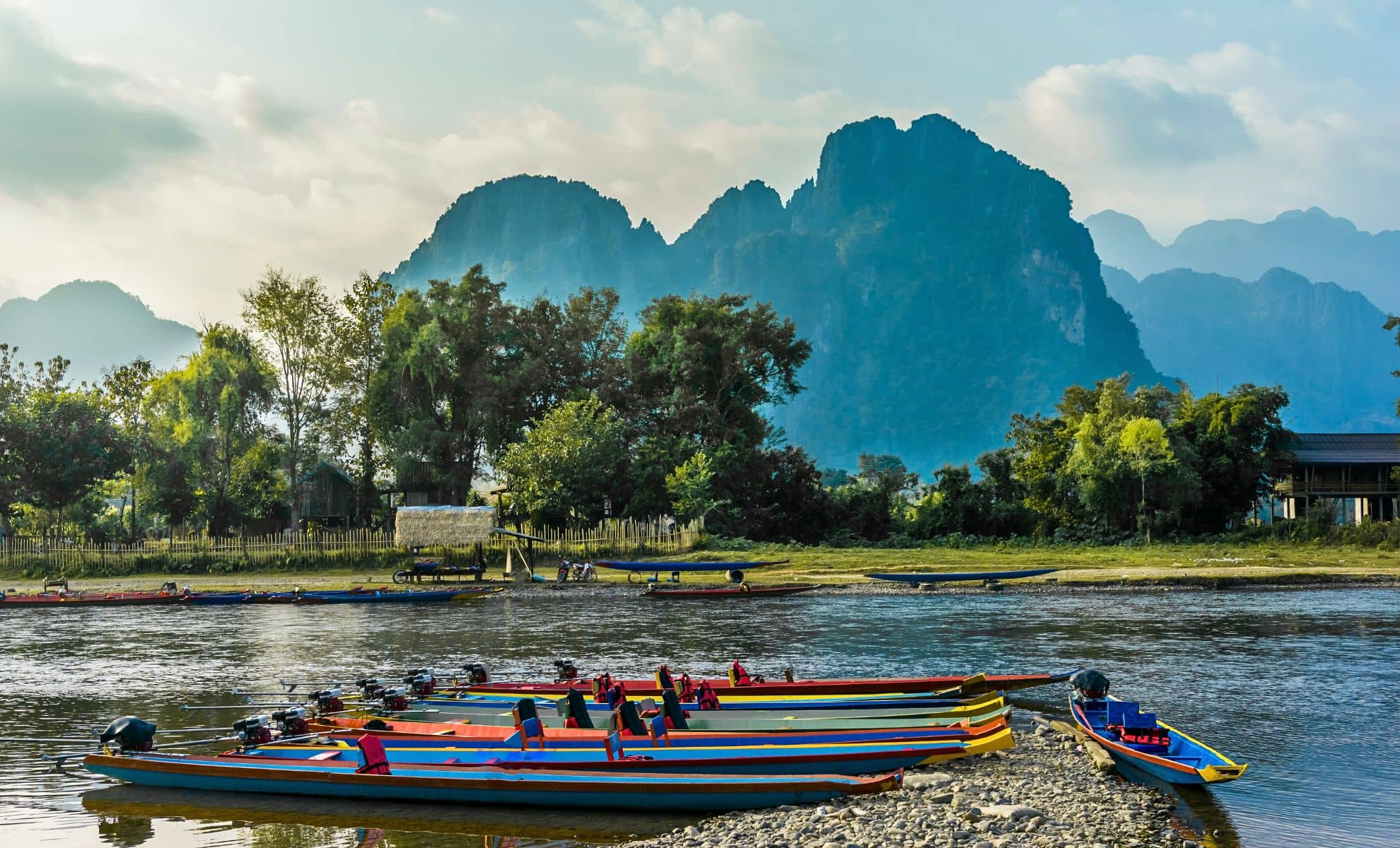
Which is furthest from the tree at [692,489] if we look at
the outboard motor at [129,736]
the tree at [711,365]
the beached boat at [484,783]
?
the beached boat at [484,783]

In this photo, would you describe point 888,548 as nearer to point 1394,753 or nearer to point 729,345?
point 729,345

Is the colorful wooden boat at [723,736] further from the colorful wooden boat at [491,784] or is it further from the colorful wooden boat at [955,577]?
the colorful wooden boat at [955,577]

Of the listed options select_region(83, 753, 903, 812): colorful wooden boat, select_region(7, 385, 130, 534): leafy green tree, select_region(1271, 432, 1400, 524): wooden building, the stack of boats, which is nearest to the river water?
select_region(83, 753, 903, 812): colorful wooden boat

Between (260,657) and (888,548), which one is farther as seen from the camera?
(888,548)

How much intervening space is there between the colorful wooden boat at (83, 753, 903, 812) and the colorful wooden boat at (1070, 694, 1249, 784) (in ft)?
10.8

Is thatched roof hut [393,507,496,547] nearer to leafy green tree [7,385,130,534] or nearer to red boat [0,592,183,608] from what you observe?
red boat [0,592,183,608]

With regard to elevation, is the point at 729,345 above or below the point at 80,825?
above

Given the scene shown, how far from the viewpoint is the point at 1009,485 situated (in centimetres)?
7050

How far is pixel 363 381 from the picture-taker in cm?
6544

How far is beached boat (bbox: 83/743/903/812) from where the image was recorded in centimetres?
1309

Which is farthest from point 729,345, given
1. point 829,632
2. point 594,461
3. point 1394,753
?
point 1394,753

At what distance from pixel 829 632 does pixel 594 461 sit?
1161 inches

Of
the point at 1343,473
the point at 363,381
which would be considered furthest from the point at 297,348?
the point at 1343,473

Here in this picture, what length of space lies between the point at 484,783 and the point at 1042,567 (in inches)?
1569
